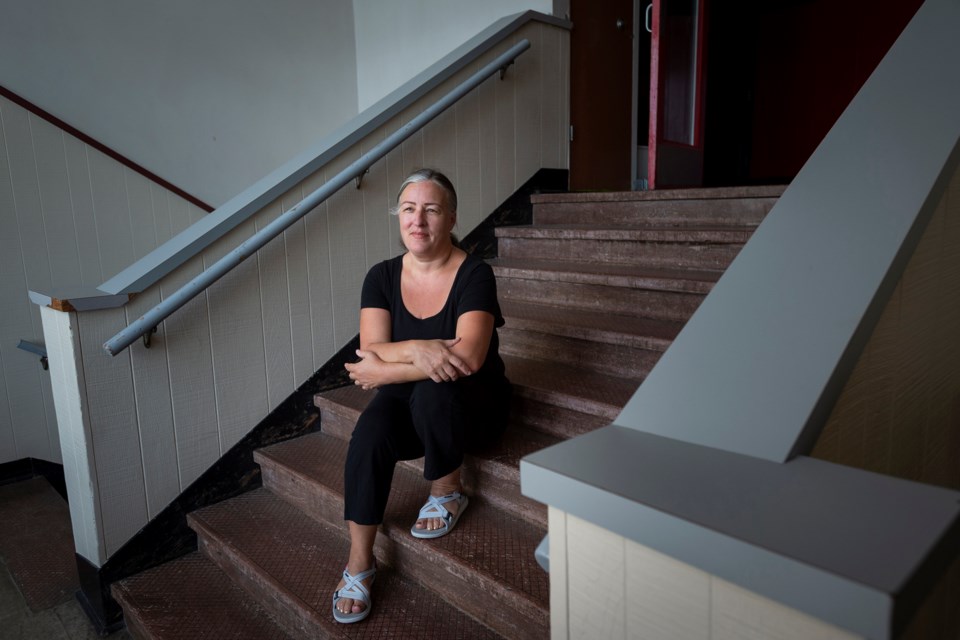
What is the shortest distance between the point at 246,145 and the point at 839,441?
364 centimetres

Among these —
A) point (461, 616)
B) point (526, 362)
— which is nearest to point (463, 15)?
point (526, 362)

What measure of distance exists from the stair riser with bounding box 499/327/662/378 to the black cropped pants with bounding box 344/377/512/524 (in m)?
0.47

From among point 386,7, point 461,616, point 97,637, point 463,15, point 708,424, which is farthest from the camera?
point 386,7

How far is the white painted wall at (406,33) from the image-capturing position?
11.7ft

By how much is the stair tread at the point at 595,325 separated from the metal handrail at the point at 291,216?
0.76m

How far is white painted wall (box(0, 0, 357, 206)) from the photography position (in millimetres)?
2965

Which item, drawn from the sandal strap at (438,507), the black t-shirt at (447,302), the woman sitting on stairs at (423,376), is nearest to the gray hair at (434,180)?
the woman sitting on stairs at (423,376)

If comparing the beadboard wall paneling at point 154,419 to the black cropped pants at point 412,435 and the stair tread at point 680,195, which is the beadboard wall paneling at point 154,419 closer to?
the black cropped pants at point 412,435

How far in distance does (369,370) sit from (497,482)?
462 millimetres

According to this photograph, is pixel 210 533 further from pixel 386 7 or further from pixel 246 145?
pixel 386 7

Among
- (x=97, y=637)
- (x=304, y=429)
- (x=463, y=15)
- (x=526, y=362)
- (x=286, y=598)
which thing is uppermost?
(x=463, y=15)

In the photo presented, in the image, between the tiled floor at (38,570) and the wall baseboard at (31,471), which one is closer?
the tiled floor at (38,570)

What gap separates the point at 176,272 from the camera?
1.93 metres

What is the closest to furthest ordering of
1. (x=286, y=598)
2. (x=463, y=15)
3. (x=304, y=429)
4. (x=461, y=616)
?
(x=461, y=616) → (x=286, y=598) → (x=304, y=429) → (x=463, y=15)
